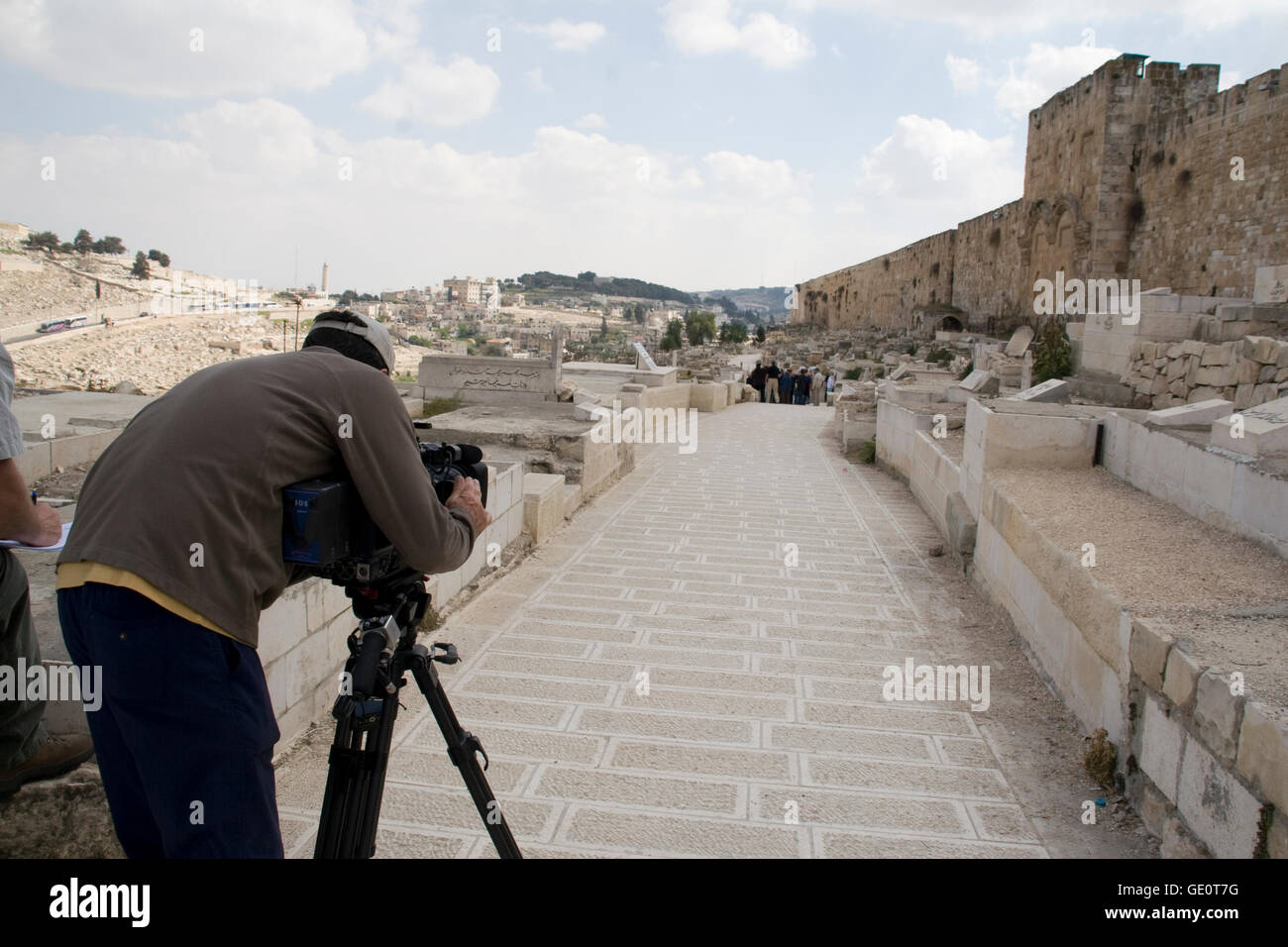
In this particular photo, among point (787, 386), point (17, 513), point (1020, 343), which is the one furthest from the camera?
point (787, 386)

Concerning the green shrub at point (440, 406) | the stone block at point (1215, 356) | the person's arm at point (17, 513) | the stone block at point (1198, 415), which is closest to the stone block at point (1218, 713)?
the person's arm at point (17, 513)

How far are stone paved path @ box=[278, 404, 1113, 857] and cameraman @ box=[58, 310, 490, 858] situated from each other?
1179 mm

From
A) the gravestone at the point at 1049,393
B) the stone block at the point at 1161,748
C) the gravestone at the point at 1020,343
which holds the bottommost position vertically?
the stone block at the point at 1161,748

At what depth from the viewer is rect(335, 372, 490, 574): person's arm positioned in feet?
5.69

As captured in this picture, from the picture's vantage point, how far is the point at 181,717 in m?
1.57

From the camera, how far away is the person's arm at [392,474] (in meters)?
1.73

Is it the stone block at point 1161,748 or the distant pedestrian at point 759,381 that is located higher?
the distant pedestrian at point 759,381

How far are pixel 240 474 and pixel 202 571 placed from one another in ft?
0.60

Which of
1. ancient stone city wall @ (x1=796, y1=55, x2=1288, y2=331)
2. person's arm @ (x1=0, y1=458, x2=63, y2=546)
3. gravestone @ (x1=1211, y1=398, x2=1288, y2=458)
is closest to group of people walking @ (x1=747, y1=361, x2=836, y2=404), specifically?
ancient stone city wall @ (x1=796, y1=55, x2=1288, y2=331)

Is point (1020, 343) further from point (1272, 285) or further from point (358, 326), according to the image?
point (358, 326)

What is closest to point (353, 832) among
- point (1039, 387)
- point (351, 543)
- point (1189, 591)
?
point (351, 543)

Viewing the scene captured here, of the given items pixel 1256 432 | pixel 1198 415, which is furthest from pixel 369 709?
pixel 1198 415

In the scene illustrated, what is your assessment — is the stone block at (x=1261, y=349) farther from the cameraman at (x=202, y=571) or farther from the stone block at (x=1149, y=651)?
the cameraman at (x=202, y=571)
